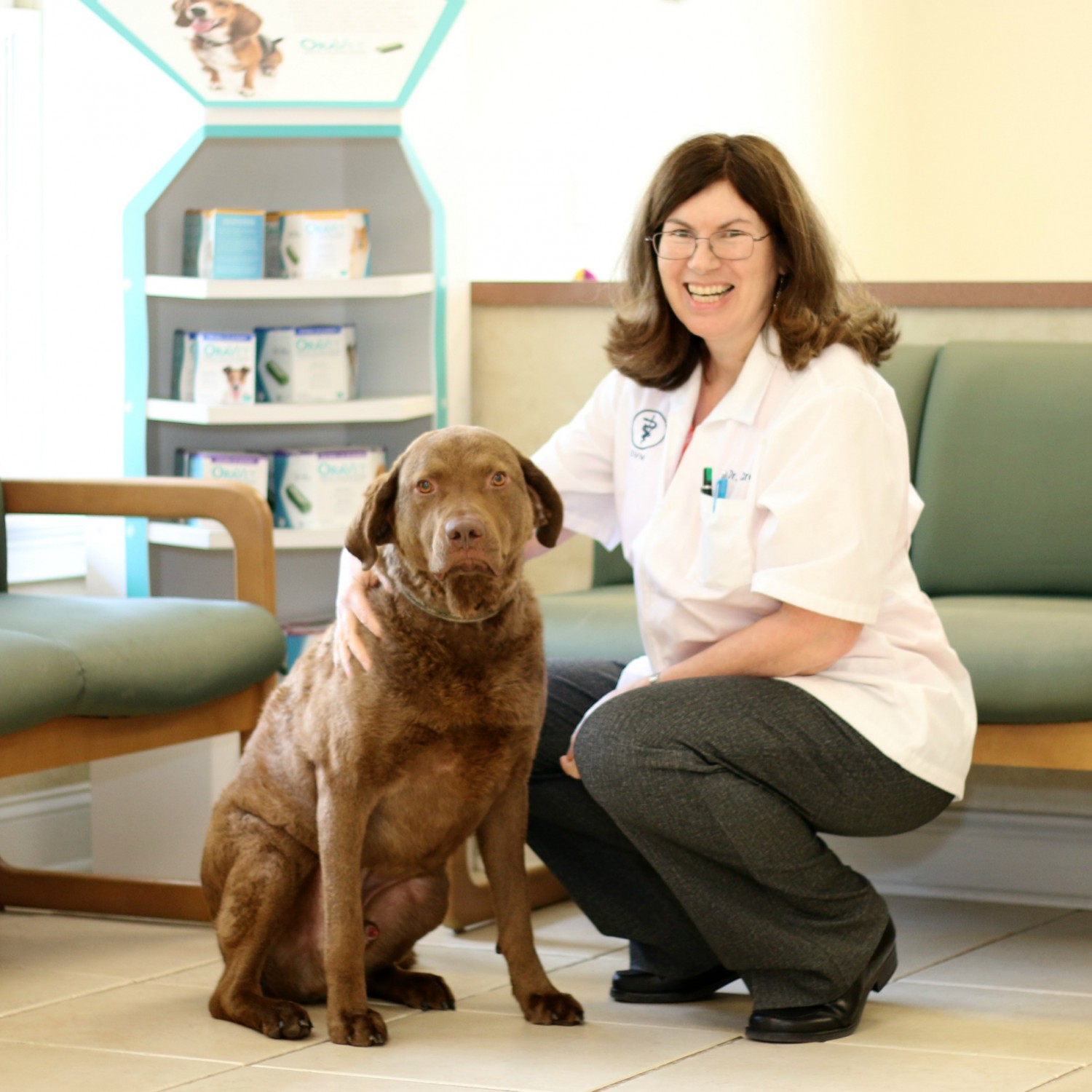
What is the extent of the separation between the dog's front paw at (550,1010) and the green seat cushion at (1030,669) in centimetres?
74

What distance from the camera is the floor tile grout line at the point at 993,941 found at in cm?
252

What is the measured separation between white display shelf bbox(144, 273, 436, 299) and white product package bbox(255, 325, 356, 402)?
0.09 metres

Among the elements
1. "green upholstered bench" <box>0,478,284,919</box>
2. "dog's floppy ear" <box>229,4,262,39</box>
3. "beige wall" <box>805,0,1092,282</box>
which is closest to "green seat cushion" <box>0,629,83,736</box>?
"green upholstered bench" <box>0,478,284,919</box>

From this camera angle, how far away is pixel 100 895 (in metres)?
2.83

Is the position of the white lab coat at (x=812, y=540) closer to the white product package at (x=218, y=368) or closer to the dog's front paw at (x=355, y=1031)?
the dog's front paw at (x=355, y=1031)

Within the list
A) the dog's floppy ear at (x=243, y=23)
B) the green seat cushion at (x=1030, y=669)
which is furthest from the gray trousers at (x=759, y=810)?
the dog's floppy ear at (x=243, y=23)

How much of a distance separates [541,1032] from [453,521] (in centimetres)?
72

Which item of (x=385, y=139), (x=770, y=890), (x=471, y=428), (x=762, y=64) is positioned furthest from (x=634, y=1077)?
(x=762, y=64)

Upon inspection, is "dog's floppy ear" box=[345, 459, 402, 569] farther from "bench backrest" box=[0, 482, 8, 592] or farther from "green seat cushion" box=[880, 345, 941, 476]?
"green seat cushion" box=[880, 345, 941, 476]

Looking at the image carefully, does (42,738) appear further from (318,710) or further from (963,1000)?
(963,1000)

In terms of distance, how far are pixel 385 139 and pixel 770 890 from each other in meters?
1.93

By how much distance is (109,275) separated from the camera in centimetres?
316

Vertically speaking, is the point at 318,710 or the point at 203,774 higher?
the point at 318,710

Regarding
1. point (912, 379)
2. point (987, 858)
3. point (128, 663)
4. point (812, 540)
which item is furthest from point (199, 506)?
point (987, 858)
